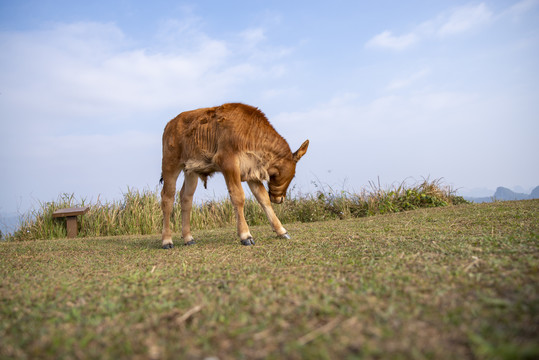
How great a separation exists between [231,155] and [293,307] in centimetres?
347

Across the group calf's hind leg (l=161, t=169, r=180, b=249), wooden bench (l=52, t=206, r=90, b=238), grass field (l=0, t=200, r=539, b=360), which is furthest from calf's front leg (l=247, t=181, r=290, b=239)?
wooden bench (l=52, t=206, r=90, b=238)

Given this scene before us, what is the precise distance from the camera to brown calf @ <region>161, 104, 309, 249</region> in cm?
530

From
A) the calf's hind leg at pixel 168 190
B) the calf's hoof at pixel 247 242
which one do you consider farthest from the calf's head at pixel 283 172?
the calf's hind leg at pixel 168 190

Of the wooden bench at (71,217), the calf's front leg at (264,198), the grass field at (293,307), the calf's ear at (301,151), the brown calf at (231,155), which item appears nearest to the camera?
the grass field at (293,307)

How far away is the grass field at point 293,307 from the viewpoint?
155cm

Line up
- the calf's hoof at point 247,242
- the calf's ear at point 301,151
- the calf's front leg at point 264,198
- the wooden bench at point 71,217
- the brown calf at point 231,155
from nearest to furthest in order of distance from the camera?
the calf's hoof at point 247,242
the brown calf at point 231,155
the calf's front leg at point 264,198
the calf's ear at point 301,151
the wooden bench at point 71,217

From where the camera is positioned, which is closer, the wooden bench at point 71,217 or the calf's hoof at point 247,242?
the calf's hoof at point 247,242

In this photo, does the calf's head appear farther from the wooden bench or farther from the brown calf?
the wooden bench

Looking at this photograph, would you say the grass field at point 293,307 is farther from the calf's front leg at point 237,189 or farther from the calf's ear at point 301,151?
the calf's ear at point 301,151

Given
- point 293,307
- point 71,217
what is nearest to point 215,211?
point 71,217

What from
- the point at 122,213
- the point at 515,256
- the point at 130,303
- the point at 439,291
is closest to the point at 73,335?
the point at 130,303

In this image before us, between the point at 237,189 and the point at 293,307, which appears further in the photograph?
the point at 237,189

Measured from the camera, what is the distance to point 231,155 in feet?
17.3

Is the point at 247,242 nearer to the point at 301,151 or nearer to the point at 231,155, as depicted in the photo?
the point at 231,155
